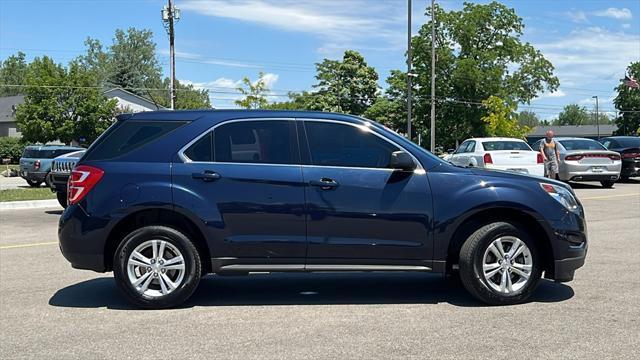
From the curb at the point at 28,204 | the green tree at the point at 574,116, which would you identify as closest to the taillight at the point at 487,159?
the curb at the point at 28,204

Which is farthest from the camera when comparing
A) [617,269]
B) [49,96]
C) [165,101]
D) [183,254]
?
[165,101]

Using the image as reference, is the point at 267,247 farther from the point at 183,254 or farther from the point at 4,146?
the point at 4,146

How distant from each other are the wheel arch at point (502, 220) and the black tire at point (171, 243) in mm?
2360

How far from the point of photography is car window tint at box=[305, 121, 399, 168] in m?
5.65

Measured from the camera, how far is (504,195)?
18.1 feet

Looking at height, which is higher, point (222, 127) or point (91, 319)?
point (222, 127)

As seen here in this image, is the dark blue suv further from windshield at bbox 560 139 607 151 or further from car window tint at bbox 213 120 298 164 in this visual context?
windshield at bbox 560 139 607 151

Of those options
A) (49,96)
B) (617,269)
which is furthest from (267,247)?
(49,96)

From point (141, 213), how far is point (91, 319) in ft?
3.36

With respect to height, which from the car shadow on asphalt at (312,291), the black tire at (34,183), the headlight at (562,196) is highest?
the headlight at (562,196)

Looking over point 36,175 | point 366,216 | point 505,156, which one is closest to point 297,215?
point 366,216

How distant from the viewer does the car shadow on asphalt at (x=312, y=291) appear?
19.4ft

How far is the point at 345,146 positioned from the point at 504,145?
41.9 ft

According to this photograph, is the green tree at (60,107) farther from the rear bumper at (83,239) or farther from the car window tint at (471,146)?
the rear bumper at (83,239)
